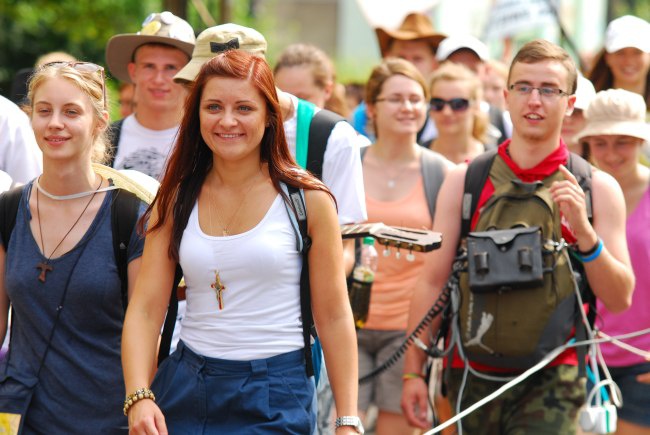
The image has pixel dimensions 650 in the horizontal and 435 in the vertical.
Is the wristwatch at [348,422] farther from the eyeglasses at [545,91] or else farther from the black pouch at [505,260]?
the eyeglasses at [545,91]

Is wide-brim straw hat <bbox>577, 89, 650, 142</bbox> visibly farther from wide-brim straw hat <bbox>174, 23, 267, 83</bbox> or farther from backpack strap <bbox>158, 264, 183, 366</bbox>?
backpack strap <bbox>158, 264, 183, 366</bbox>

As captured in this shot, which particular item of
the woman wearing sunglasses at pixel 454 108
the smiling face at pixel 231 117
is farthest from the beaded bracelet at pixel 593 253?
the woman wearing sunglasses at pixel 454 108

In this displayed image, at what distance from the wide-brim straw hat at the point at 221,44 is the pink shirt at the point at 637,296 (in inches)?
84.3

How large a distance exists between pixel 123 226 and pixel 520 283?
63.6 inches

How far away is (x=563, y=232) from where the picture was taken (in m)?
5.24

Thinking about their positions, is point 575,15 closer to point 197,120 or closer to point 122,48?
point 122,48

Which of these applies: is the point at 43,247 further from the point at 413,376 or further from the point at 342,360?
the point at 413,376

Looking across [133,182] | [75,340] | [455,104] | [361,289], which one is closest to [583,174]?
[361,289]

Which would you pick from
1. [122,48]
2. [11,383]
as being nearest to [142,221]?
[11,383]

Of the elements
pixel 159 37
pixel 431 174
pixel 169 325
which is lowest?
pixel 169 325

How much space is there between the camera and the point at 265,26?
68.4 ft

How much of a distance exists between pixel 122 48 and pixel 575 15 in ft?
92.2

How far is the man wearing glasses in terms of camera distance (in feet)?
20.9

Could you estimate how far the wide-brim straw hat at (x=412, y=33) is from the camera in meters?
9.95
